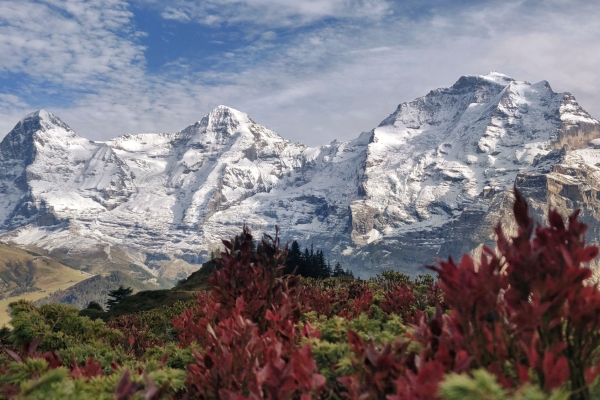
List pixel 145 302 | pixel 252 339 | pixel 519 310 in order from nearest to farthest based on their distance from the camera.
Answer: pixel 519 310
pixel 252 339
pixel 145 302

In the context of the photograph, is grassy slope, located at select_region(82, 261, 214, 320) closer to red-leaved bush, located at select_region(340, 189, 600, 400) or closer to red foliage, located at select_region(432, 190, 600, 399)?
red-leaved bush, located at select_region(340, 189, 600, 400)

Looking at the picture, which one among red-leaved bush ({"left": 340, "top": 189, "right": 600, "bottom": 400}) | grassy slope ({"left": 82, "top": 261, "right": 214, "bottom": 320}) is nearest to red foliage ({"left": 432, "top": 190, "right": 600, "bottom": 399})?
red-leaved bush ({"left": 340, "top": 189, "right": 600, "bottom": 400})

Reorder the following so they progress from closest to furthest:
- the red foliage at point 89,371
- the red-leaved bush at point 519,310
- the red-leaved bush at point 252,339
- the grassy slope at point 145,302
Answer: the red-leaved bush at point 519,310, the red-leaved bush at point 252,339, the red foliage at point 89,371, the grassy slope at point 145,302

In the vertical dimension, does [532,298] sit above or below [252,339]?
above

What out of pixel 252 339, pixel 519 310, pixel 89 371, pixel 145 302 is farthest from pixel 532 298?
pixel 145 302

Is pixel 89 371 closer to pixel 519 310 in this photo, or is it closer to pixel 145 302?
pixel 519 310

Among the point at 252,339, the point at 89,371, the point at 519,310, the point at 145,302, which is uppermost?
the point at 519,310

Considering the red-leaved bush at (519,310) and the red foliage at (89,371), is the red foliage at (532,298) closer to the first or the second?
the red-leaved bush at (519,310)

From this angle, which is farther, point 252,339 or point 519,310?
point 252,339

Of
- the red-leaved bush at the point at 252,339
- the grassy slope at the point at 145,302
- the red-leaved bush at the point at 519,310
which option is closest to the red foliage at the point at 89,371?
the red-leaved bush at the point at 252,339

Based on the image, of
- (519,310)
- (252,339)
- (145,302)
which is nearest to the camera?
(519,310)

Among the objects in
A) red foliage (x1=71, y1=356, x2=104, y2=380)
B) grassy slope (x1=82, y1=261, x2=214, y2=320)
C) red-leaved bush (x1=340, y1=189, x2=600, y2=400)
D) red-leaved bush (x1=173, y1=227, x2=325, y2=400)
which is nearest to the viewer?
red-leaved bush (x1=340, y1=189, x2=600, y2=400)

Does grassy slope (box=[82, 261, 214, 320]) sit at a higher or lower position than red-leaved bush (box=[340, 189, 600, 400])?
lower

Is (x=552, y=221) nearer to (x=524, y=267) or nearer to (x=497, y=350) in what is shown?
(x=524, y=267)
